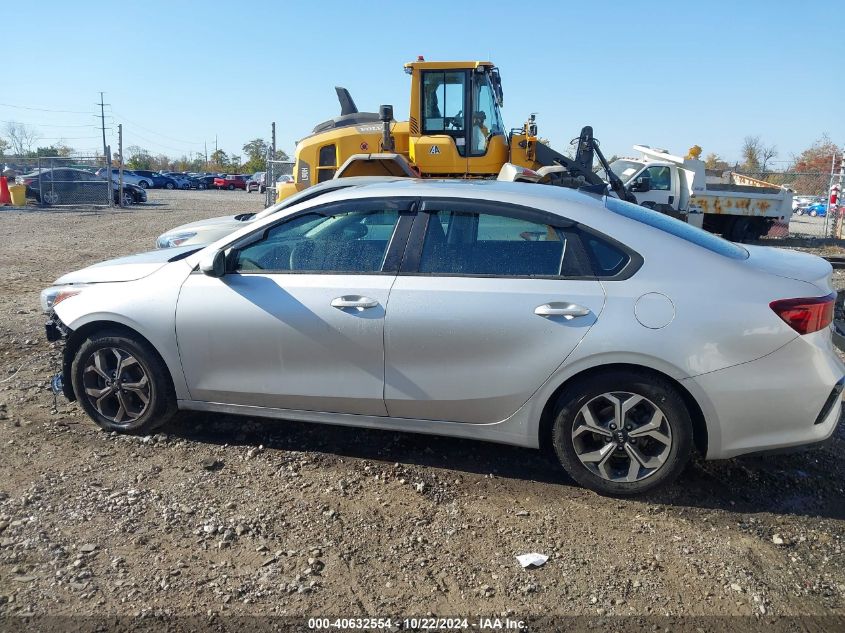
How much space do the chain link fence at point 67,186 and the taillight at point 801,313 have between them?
28.0 meters

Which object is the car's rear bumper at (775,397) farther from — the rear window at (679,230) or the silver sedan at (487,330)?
the rear window at (679,230)

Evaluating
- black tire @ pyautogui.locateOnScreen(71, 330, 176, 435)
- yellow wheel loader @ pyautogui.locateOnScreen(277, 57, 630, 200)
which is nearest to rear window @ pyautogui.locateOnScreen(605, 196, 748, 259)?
black tire @ pyautogui.locateOnScreen(71, 330, 176, 435)

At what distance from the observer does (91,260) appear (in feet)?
41.4

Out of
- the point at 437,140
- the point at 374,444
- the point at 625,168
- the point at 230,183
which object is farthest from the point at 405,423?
the point at 230,183

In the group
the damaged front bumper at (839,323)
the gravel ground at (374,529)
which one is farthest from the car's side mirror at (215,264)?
the damaged front bumper at (839,323)

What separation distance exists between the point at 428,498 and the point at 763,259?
229 centimetres

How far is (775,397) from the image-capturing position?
3629 millimetres

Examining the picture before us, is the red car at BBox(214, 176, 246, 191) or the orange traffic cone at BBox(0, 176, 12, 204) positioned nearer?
the orange traffic cone at BBox(0, 176, 12, 204)

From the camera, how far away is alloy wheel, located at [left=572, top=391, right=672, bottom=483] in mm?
3756

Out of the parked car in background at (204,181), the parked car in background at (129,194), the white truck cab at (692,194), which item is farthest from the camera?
the parked car in background at (204,181)

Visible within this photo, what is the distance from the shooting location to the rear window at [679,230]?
13.1ft

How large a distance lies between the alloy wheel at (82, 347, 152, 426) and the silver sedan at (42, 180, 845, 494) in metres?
0.01

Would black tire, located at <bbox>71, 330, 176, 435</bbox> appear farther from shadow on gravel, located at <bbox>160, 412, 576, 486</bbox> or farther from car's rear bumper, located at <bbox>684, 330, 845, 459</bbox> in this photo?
car's rear bumper, located at <bbox>684, 330, 845, 459</bbox>

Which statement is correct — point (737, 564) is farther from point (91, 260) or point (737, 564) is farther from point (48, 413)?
point (91, 260)
